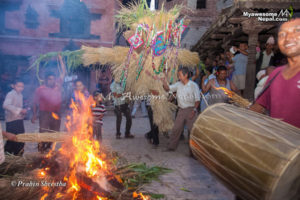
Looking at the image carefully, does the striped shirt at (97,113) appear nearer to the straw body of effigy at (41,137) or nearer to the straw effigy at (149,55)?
the straw effigy at (149,55)

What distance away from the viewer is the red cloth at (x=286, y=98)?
5.81 ft

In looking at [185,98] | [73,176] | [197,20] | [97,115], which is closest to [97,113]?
[97,115]

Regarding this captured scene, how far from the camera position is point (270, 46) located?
6195 mm

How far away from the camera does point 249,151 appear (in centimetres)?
158

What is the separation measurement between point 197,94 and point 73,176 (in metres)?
3.28

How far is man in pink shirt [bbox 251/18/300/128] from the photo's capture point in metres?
1.78

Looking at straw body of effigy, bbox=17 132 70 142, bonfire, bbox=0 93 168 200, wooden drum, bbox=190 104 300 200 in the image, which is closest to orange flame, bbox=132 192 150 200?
bonfire, bbox=0 93 168 200

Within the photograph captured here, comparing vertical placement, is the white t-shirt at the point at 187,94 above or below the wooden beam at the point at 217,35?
below

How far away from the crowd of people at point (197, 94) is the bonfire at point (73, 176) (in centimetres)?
47

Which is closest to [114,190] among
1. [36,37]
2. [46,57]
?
[46,57]

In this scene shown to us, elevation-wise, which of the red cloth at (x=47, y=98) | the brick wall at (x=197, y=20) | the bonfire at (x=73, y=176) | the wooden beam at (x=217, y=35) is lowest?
the bonfire at (x=73, y=176)

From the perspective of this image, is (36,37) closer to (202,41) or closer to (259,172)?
(202,41)

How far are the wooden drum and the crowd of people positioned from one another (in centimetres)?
31

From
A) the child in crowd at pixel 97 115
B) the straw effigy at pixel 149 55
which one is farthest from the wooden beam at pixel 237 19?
the child in crowd at pixel 97 115
